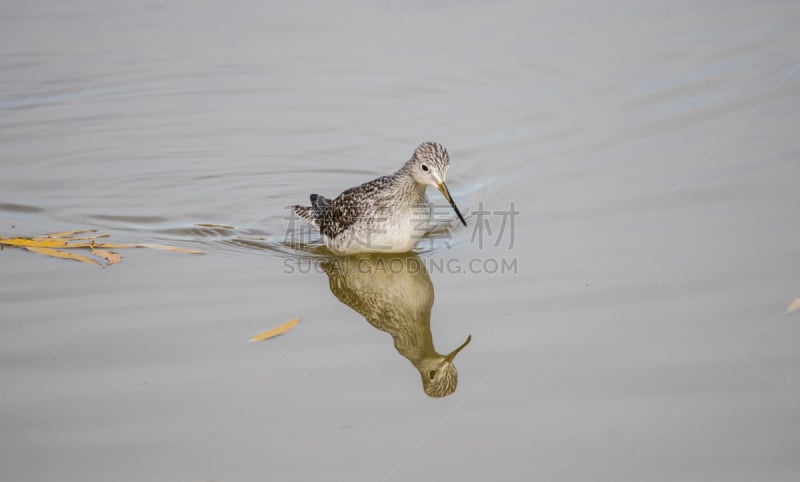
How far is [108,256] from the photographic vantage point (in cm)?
839

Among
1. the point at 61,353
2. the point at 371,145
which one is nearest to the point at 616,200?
the point at 371,145

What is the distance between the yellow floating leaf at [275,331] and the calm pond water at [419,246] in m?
0.11

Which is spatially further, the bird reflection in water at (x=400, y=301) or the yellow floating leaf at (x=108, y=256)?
the yellow floating leaf at (x=108, y=256)

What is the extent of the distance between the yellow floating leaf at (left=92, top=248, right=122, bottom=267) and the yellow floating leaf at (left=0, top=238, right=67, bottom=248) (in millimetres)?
349

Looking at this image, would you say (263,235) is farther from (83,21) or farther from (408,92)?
(83,21)

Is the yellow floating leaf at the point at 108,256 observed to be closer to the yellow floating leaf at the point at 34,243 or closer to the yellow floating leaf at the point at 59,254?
the yellow floating leaf at the point at 59,254

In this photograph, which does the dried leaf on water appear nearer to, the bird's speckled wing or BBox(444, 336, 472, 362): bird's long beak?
the bird's speckled wing

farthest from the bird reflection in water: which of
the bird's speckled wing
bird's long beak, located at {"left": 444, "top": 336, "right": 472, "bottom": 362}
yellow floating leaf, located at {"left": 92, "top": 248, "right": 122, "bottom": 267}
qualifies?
yellow floating leaf, located at {"left": 92, "top": 248, "right": 122, "bottom": 267}

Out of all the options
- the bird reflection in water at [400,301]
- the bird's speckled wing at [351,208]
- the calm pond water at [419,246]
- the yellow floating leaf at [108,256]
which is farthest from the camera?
the bird's speckled wing at [351,208]

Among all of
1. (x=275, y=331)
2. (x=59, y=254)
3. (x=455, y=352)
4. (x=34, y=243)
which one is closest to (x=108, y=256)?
(x=59, y=254)

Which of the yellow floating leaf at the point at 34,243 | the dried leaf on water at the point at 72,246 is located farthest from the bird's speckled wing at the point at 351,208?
the yellow floating leaf at the point at 34,243

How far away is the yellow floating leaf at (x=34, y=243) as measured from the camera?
8520 mm

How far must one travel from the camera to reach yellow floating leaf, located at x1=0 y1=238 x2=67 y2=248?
8520mm

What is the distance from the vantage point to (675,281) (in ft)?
24.5
